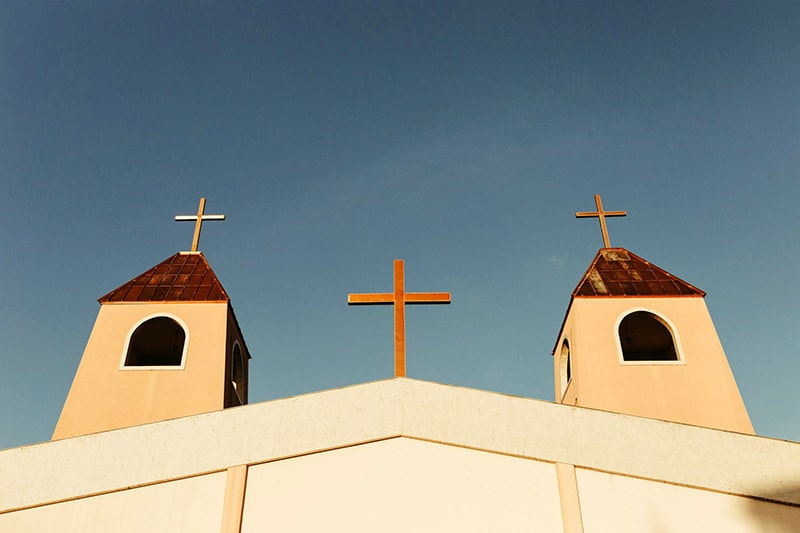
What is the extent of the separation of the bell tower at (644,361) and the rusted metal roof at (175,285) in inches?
217

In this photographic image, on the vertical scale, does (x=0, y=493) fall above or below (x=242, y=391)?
below

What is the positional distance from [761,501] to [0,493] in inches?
290

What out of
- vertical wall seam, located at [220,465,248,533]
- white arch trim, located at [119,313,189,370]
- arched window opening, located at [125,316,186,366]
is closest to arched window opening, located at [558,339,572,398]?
white arch trim, located at [119,313,189,370]

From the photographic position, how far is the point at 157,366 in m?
11.5

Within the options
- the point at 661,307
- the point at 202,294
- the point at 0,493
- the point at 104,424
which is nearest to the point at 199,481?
the point at 0,493

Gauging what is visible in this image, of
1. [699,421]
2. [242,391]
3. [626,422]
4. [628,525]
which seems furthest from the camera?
[242,391]

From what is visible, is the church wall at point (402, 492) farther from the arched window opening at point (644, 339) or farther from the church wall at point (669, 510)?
the arched window opening at point (644, 339)

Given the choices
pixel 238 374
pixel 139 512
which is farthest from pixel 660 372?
pixel 139 512

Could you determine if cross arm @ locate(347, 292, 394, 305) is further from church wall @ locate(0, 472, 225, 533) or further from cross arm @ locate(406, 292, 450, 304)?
church wall @ locate(0, 472, 225, 533)

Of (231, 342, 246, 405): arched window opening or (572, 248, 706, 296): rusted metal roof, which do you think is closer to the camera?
(572, 248, 706, 296): rusted metal roof

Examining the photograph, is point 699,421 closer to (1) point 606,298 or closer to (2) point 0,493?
(1) point 606,298

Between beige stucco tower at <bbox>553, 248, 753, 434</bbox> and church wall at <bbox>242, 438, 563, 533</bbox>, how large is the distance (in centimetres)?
375

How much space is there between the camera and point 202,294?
12258mm

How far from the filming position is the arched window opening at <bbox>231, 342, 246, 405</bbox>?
43.3ft
